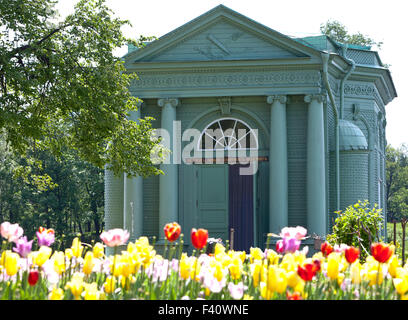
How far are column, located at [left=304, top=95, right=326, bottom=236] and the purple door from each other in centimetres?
175

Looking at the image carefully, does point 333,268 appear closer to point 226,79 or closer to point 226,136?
point 226,79

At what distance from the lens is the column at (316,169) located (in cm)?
1781

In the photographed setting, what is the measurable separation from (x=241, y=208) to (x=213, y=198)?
34.1 inches

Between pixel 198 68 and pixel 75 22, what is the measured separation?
4.39m

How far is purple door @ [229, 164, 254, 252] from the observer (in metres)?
18.7

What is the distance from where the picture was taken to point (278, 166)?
18.0 meters

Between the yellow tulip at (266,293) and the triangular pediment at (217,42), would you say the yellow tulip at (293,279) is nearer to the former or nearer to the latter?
the yellow tulip at (266,293)

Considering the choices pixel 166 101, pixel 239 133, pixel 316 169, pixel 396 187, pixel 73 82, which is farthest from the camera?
pixel 396 187

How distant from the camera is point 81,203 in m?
43.2

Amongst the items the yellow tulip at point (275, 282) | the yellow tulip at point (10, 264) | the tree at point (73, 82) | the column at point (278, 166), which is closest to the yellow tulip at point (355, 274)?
the yellow tulip at point (275, 282)

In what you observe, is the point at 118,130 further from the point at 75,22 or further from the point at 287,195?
the point at 287,195

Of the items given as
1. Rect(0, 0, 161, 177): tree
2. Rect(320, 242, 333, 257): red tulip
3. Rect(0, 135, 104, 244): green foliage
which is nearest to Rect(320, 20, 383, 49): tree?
Rect(0, 135, 104, 244): green foliage

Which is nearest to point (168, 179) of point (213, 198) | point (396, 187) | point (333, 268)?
point (213, 198)
